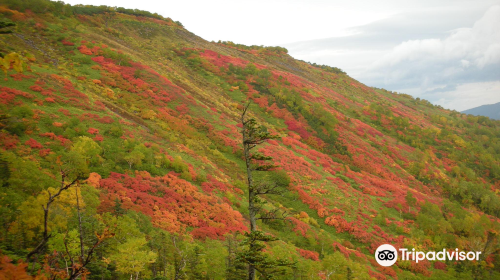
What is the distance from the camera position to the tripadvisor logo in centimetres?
2730

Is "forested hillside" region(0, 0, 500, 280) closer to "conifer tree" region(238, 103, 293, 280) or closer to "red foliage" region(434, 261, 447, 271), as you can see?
"conifer tree" region(238, 103, 293, 280)

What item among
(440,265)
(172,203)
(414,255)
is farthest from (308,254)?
(440,265)

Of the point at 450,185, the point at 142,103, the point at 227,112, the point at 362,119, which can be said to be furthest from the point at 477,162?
the point at 142,103

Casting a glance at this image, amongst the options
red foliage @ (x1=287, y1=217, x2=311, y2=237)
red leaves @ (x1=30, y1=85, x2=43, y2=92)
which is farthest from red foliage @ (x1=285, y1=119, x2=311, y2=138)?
red leaves @ (x1=30, y1=85, x2=43, y2=92)

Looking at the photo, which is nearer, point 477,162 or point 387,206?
point 387,206

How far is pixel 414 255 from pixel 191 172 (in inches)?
1020

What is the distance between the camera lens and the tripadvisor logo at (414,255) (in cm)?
2730

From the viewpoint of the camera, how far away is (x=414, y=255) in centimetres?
2825

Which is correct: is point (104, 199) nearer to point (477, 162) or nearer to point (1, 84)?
point (1, 84)

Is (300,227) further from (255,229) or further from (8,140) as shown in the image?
(8,140)

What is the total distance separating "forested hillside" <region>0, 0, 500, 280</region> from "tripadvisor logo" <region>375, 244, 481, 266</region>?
0.80 metres

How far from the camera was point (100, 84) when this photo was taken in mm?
35438

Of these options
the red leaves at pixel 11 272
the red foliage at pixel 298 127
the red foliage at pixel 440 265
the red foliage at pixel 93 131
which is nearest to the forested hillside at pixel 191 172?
the red leaves at pixel 11 272

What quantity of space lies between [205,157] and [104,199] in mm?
15319
